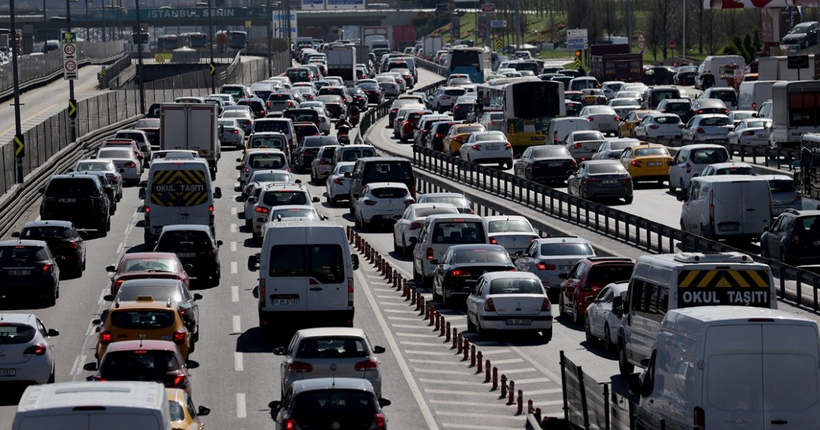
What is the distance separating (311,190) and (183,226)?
889 inches

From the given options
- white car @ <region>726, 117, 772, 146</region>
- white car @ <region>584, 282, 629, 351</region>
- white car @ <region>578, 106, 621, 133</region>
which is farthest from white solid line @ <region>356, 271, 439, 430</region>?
white car @ <region>578, 106, 621, 133</region>

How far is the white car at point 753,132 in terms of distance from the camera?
2288 inches

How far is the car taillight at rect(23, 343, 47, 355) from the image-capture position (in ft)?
78.2

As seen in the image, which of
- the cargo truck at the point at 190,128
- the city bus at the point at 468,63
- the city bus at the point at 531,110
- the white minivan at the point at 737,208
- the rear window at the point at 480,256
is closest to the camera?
the rear window at the point at 480,256

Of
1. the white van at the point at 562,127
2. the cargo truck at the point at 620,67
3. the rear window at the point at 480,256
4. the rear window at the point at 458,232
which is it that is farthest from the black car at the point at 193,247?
the cargo truck at the point at 620,67

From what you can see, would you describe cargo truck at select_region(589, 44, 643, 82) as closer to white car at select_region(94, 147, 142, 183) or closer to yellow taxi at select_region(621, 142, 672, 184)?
white car at select_region(94, 147, 142, 183)

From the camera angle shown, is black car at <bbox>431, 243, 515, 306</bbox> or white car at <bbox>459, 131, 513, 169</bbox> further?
white car at <bbox>459, 131, 513, 169</bbox>

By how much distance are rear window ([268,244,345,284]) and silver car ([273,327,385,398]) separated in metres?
5.76

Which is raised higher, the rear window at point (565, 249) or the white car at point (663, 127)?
the white car at point (663, 127)

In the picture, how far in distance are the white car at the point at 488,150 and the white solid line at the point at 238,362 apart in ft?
108

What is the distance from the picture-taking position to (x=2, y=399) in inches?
950

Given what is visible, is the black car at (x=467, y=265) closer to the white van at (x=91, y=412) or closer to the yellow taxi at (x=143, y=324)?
the yellow taxi at (x=143, y=324)

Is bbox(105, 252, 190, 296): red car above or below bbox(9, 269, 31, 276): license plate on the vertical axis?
above

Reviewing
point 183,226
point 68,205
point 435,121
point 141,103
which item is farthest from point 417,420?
point 141,103
